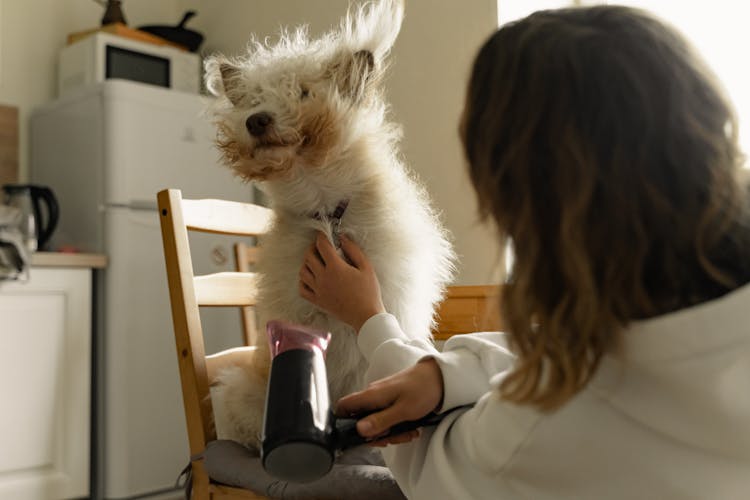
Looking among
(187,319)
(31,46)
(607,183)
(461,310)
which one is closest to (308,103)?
(187,319)

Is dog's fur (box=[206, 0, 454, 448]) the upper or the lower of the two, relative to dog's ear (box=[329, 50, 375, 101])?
lower

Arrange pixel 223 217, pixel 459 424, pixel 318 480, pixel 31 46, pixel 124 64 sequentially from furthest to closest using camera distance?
pixel 31 46
pixel 124 64
pixel 223 217
pixel 318 480
pixel 459 424

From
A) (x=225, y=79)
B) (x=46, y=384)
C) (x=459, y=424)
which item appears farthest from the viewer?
(x=46, y=384)

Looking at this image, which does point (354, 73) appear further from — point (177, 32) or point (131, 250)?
point (177, 32)

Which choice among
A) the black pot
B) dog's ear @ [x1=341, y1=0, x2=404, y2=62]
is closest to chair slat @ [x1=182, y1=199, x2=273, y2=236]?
dog's ear @ [x1=341, y1=0, x2=404, y2=62]

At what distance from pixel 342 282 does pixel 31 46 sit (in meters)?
2.51

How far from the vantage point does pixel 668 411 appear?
538 mm

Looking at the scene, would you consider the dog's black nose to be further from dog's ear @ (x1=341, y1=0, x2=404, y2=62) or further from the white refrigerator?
the white refrigerator

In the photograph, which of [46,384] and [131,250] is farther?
[131,250]

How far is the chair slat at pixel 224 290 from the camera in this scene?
57.8 inches

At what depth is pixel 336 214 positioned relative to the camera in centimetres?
117

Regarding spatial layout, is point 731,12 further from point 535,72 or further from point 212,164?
point 212,164

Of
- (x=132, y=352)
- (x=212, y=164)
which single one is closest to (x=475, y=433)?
(x=132, y=352)

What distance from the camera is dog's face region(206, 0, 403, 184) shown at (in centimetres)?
111
